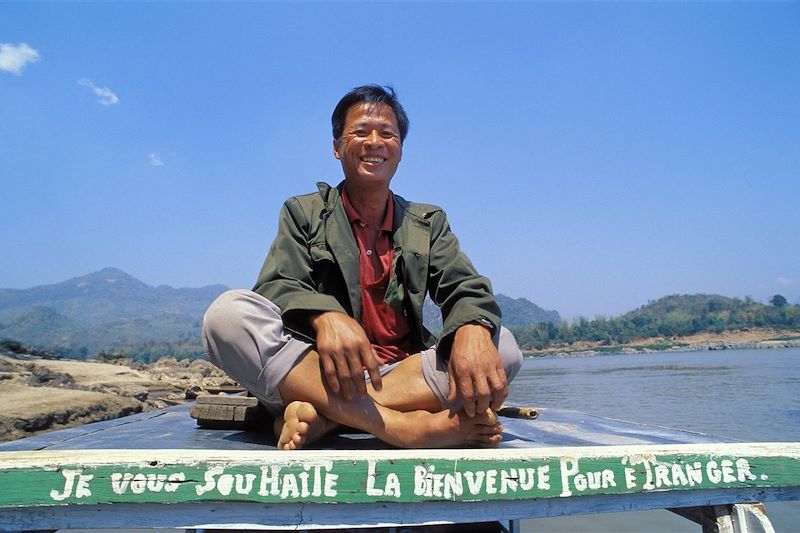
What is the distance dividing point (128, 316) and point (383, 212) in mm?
221830

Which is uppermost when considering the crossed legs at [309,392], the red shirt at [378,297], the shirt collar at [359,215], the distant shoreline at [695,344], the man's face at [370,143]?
the man's face at [370,143]

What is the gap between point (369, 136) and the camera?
71.8 inches

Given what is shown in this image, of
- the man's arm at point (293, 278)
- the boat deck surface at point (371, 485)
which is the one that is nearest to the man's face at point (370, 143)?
the man's arm at point (293, 278)

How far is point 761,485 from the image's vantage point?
1153 millimetres

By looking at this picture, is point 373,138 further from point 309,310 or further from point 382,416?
point 382,416

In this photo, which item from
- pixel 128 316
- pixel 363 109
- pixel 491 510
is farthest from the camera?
pixel 128 316

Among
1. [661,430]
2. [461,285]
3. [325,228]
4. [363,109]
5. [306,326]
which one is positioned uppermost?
[363,109]

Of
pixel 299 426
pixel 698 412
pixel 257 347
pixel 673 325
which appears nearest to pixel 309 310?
pixel 257 347

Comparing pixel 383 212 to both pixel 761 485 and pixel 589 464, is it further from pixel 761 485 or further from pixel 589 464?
pixel 761 485

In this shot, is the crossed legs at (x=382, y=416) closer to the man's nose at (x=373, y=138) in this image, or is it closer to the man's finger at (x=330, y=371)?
the man's finger at (x=330, y=371)

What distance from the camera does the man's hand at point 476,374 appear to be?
132 cm

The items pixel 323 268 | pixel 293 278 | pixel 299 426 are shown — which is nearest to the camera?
pixel 299 426

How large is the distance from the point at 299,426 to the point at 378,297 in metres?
0.62

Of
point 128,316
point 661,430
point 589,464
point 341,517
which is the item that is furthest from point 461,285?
point 128,316
